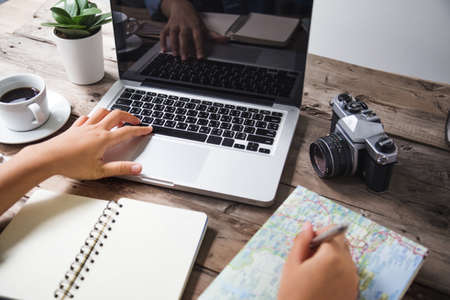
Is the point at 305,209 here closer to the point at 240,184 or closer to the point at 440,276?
the point at 240,184

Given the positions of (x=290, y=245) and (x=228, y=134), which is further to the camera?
(x=228, y=134)

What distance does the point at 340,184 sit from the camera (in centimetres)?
82

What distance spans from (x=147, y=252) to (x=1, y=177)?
0.27 metres

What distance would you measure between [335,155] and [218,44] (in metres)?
0.33

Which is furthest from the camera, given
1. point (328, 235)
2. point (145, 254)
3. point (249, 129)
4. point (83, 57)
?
point (83, 57)

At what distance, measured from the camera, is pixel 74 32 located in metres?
0.95

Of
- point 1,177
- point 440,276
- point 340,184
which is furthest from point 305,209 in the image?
point 1,177

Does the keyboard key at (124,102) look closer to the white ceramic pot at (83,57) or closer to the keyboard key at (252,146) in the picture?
the white ceramic pot at (83,57)

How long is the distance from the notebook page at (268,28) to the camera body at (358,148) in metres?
0.16

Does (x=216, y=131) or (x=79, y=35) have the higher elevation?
(x=79, y=35)

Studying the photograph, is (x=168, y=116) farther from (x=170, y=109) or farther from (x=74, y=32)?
(x=74, y=32)

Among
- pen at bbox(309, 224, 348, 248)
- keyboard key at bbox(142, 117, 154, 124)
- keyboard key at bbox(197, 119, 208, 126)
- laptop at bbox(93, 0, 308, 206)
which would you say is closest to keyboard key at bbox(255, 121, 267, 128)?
laptop at bbox(93, 0, 308, 206)

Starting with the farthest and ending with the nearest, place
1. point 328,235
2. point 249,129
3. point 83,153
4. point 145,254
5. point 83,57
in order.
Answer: point 83,57 → point 249,129 → point 83,153 → point 145,254 → point 328,235

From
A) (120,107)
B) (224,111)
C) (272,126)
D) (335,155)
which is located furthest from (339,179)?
(120,107)
